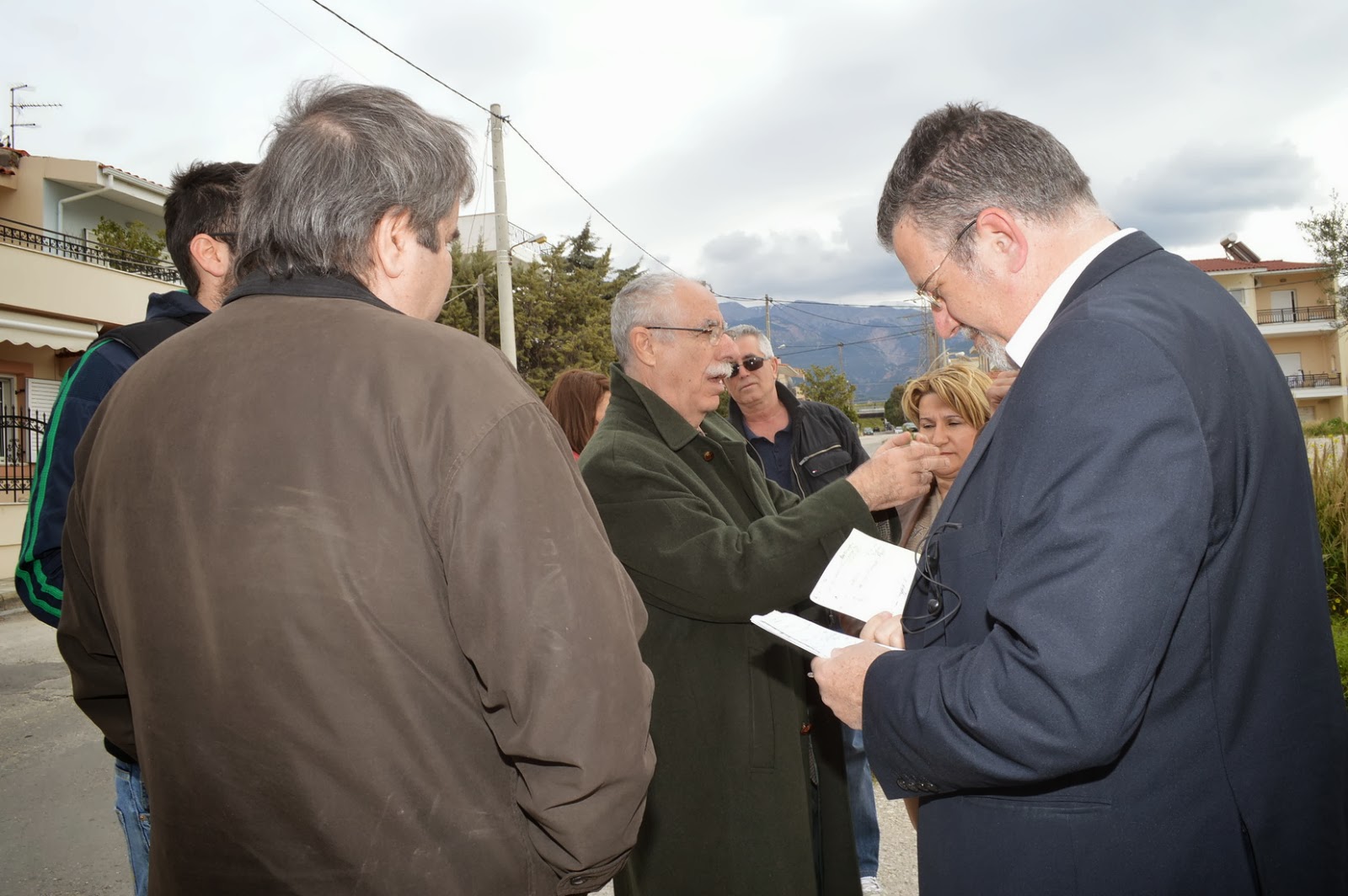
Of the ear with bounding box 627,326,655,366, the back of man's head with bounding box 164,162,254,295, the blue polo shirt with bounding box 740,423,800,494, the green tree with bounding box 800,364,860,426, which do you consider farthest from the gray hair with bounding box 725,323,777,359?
the green tree with bounding box 800,364,860,426

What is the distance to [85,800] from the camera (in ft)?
16.9

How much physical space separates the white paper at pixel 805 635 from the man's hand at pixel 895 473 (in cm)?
89

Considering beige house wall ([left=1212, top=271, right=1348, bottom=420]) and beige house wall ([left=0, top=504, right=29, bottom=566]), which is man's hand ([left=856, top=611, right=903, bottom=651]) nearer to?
beige house wall ([left=0, top=504, right=29, bottom=566])

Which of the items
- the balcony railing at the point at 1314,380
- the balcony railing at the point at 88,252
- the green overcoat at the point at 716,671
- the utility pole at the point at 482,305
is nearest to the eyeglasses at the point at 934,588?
the green overcoat at the point at 716,671

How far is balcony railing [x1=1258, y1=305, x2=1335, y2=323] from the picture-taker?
56.5 meters

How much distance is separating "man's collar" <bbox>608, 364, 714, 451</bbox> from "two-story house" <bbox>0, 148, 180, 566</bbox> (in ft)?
48.5

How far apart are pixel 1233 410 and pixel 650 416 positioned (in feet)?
6.47

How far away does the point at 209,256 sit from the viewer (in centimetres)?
275

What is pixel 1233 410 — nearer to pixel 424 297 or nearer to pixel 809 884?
pixel 424 297

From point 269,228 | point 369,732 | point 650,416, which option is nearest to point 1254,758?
point 369,732

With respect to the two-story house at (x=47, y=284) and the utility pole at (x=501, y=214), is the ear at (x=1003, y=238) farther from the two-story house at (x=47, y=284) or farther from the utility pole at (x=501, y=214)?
the utility pole at (x=501, y=214)

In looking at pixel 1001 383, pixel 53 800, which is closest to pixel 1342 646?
pixel 1001 383

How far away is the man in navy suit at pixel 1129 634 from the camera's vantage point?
131cm

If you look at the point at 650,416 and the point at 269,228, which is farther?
the point at 650,416
